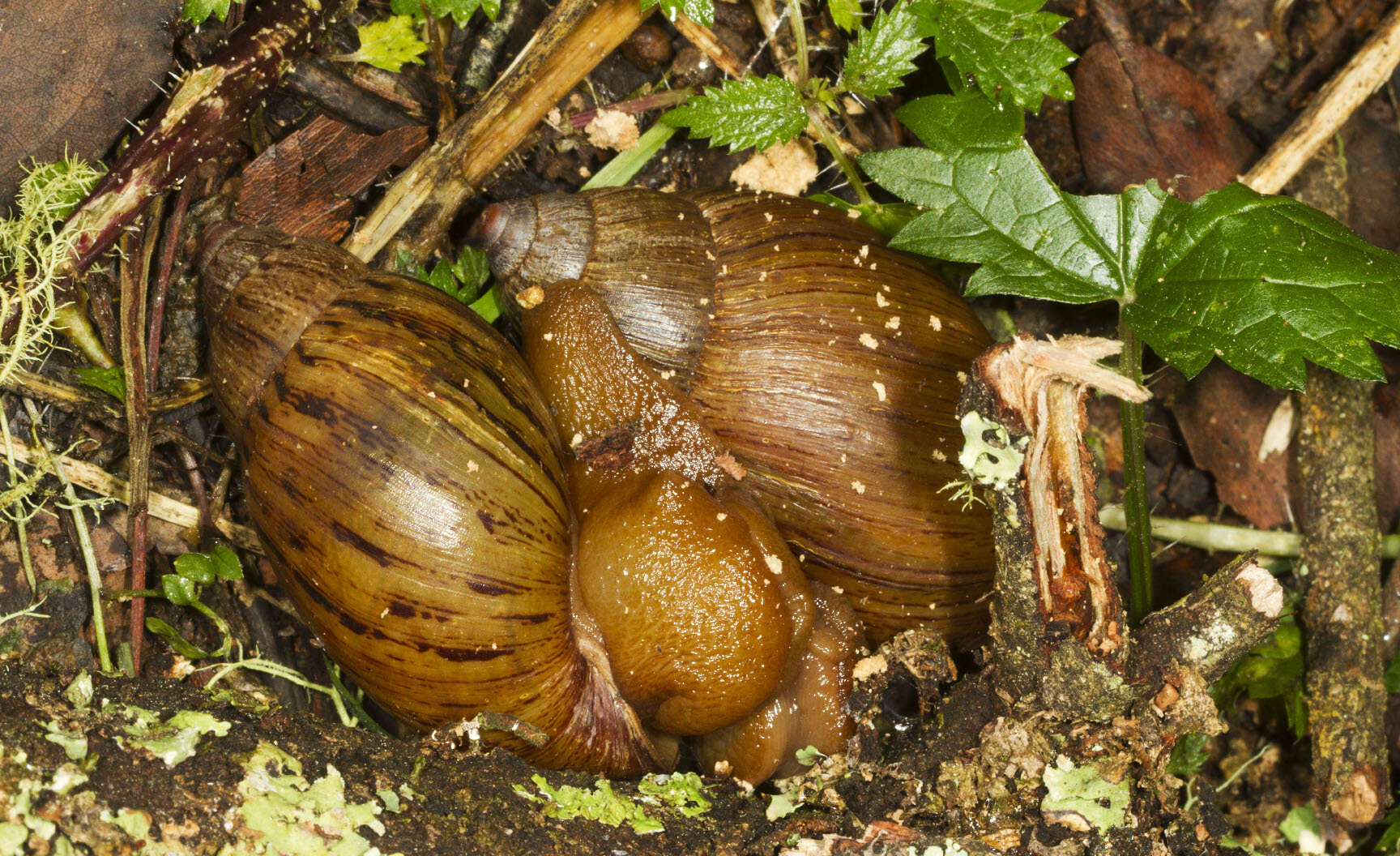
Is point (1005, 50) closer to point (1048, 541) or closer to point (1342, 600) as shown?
point (1048, 541)

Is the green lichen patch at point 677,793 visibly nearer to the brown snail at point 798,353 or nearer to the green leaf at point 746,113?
the brown snail at point 798,353

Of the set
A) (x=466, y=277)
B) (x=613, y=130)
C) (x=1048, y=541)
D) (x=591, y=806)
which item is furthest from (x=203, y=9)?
(x=1048, y=541)

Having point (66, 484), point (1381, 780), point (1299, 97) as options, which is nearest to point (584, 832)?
point (66, 484)

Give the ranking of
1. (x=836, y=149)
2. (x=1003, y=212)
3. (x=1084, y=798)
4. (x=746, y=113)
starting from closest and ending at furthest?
(x=1084, y=798) < (x=1003, y=212) < (x=746, y=113) < (x=836, y=149)

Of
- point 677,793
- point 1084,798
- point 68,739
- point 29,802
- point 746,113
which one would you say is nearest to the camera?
point 29,802

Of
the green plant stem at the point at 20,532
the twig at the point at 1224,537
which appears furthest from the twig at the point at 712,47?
the green plant stem at the point at 20,532

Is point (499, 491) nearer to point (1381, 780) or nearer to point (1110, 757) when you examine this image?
point (1110, 757)
